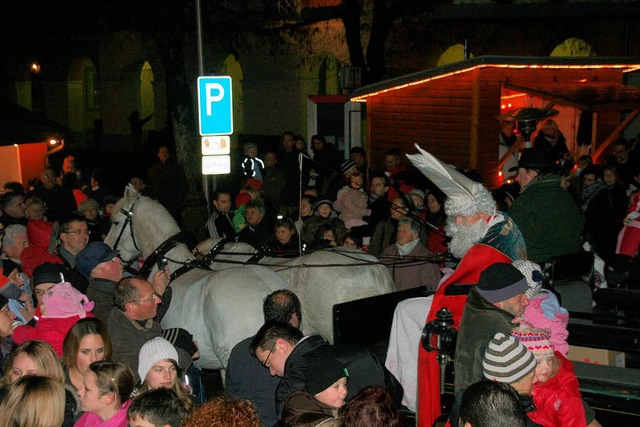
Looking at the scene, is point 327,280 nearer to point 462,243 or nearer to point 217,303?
point 217,303

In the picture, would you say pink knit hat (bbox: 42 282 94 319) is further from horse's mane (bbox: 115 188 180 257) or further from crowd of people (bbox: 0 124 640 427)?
horse's mane (bbox: 115 188 180 257)

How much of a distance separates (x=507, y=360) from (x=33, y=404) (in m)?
2.59

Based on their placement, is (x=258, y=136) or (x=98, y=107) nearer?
(x=258, y=136)

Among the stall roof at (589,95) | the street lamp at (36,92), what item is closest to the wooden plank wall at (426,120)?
the stall roof at (589,95)

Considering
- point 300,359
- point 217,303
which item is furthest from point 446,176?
point 217,303

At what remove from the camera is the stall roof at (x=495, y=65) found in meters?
14.4

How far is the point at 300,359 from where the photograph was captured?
190 inches

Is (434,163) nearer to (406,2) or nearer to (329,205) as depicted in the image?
(329,205)

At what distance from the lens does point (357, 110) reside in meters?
18.1

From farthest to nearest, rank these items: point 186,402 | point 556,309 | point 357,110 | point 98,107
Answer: point 98,107, point 357,110, point 556,309, point 186,402

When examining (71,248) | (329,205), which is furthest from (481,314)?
(329,205)

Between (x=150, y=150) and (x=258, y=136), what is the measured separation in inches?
213

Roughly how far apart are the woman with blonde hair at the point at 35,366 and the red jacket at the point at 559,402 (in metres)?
2.85

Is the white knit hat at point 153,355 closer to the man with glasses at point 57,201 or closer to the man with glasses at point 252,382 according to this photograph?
the man with glasses at point 252,382
